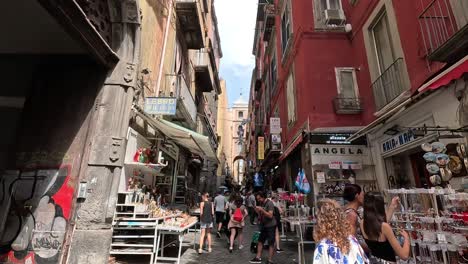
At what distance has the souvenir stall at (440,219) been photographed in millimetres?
3867

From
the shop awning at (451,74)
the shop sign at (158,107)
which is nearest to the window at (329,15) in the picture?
the shop awning at (451,74)

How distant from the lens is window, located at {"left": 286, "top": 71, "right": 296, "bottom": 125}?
42.0ft

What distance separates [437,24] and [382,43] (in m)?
2.95

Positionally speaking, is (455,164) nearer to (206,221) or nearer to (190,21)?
(206,221)

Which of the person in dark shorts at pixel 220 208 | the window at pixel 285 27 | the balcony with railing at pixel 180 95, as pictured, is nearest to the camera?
the balcony with railing at pixel 180 95

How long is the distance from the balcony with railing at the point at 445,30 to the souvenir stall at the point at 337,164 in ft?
14.8

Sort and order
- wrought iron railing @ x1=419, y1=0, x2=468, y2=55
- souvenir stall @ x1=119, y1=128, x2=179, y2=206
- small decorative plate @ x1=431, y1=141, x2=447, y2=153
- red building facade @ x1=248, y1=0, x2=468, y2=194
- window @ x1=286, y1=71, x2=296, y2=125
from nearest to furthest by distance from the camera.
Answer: small decorative plate @ x1=431, y1=141, x2=447, y2=153 → wrought iron railing @ x1=419, y1=0, x2=468, y2=55 → souvenir stall @ x1=119, y1=128, x2=179, y2=206 → red building facade @ x1=248, y1=0, x2=468, y2=194 → window @ x1=286, y1=71, x2=296, y2=125

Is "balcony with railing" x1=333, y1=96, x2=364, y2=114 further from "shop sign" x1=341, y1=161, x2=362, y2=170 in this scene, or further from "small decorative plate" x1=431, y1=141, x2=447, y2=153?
"small decorative plate" x1=431, y1=141, x2=447, y2=153

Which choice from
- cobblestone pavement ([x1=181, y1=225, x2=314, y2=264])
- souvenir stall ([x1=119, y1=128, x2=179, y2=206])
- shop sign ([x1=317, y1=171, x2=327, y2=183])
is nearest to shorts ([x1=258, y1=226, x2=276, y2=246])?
cobblestone pavement ([x1=181, y1=225, x2=314, y2=264])

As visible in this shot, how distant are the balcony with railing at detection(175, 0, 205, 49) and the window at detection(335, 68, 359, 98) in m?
7.10

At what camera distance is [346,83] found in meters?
10.7

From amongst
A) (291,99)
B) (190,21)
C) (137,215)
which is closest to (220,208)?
(137,215)

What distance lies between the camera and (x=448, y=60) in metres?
5.02

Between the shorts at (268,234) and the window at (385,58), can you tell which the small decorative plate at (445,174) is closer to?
the window at (385,58)
